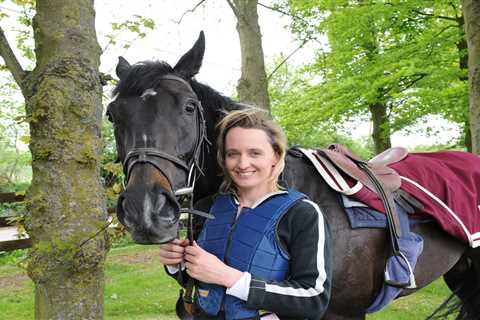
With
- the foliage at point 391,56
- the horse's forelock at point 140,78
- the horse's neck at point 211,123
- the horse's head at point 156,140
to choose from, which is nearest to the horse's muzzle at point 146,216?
the horse's head at point 156,140

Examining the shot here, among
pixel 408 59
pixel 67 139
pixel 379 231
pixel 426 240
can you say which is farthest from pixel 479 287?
pixel 408 59

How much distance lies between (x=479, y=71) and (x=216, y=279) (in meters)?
5.84

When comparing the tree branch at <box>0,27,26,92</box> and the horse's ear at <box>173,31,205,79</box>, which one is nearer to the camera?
the horse's ear at <box>173,31,205,79</box>

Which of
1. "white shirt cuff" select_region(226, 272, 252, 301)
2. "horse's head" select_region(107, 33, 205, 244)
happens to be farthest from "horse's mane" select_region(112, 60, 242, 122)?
"white shirt cuff" select_region(226, 272, 252, 301)

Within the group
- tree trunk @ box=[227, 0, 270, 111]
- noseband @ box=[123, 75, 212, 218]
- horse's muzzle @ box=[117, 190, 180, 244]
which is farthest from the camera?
tree trunk @ box=[227, 0, 270, 111]

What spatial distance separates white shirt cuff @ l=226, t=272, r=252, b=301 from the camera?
61.4 inches

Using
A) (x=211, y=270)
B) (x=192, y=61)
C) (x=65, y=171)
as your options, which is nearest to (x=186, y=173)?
(x=211, y=270)

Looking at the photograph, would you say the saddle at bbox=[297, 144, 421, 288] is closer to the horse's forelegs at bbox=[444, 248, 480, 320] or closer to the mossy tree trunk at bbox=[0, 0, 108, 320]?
the mossy tree trunk at bbox=[0, 0, 108, 320]

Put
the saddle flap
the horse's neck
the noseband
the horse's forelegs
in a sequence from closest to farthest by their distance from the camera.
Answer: the noseband
the horse's neck
the saddle flap
the horse's forelegs

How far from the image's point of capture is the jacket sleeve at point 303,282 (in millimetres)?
1551

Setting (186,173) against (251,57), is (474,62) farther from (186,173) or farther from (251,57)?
(186,173)

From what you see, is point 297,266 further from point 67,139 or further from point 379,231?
point 67,139

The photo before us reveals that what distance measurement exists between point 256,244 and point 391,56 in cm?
877

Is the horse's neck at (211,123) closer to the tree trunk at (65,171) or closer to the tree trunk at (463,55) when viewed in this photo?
the tree trunk at (65,171)
